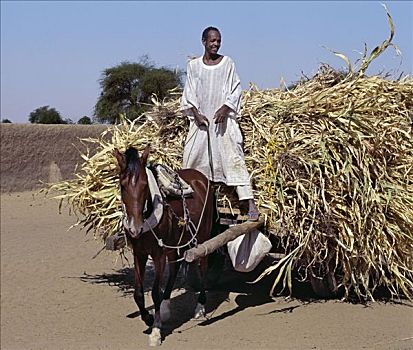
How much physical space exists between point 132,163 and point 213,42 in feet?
5.44

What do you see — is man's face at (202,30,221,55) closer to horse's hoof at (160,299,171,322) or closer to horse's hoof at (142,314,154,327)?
horse's hoof at (160,299,171,322)

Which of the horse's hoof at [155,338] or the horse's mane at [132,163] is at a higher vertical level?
the horse's mane at [132,163]

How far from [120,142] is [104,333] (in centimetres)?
191

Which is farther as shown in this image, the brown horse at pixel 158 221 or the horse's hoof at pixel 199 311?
the horse's hoof at pixel 199 311

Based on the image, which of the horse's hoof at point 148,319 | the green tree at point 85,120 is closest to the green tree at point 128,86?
the green tree at point 85,120

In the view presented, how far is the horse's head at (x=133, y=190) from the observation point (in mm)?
Result: 5152

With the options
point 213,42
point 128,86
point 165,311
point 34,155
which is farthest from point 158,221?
point 128,86

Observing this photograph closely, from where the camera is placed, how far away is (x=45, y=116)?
2738cm

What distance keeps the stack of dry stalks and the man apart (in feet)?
0.71

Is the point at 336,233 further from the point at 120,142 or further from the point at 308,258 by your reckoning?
the point at 120,142

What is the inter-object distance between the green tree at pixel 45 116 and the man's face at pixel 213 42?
20413mm

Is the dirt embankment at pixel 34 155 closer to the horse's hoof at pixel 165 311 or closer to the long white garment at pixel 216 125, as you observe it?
the long white garment at pixel 216 125

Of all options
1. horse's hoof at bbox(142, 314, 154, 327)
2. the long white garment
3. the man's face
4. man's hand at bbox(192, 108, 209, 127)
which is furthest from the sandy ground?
the man's face

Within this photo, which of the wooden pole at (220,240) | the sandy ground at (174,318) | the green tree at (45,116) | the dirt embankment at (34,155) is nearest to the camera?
the wooden pole at (220,240)
